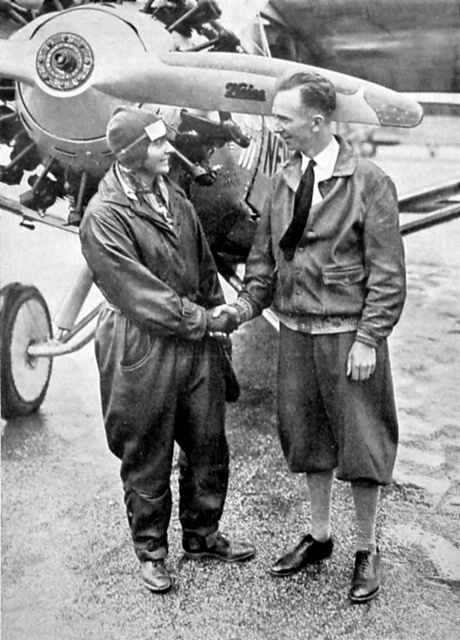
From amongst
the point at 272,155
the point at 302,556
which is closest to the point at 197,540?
the point at 302,556

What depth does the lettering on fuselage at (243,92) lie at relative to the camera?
2.40m

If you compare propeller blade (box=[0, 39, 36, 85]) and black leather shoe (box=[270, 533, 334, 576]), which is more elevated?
propeller blade (box=[0, 39, 36, 85])

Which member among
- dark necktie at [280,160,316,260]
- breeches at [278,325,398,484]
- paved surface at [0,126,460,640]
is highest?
dark necktie at [280,160,316,260]

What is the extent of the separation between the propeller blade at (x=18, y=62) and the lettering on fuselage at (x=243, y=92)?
0.67 m

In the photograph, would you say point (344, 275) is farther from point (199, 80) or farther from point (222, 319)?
point (199, 80)

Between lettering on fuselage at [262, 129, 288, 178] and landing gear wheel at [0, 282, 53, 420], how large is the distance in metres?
1.37

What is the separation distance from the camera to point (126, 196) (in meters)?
2.10

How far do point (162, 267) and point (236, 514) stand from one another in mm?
1161

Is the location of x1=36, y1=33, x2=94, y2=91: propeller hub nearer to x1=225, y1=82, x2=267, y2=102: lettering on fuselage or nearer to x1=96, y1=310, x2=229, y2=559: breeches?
x1=225, y1=82, x2=267, y2=102: lettering on fuselage

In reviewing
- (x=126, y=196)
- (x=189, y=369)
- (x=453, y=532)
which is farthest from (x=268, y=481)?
(x=126, y=196)

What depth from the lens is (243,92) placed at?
240cm

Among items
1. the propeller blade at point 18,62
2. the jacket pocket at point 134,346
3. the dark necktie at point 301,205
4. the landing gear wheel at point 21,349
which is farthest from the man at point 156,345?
the landing gear wheel at point 21,349

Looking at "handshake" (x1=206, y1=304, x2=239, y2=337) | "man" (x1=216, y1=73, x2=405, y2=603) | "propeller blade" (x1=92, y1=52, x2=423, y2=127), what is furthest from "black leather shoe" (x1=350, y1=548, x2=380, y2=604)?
"propeller blade" (x1=92, y1=52, x2=423, y2=127)

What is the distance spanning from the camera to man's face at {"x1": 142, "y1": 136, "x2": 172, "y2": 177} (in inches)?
82.0
